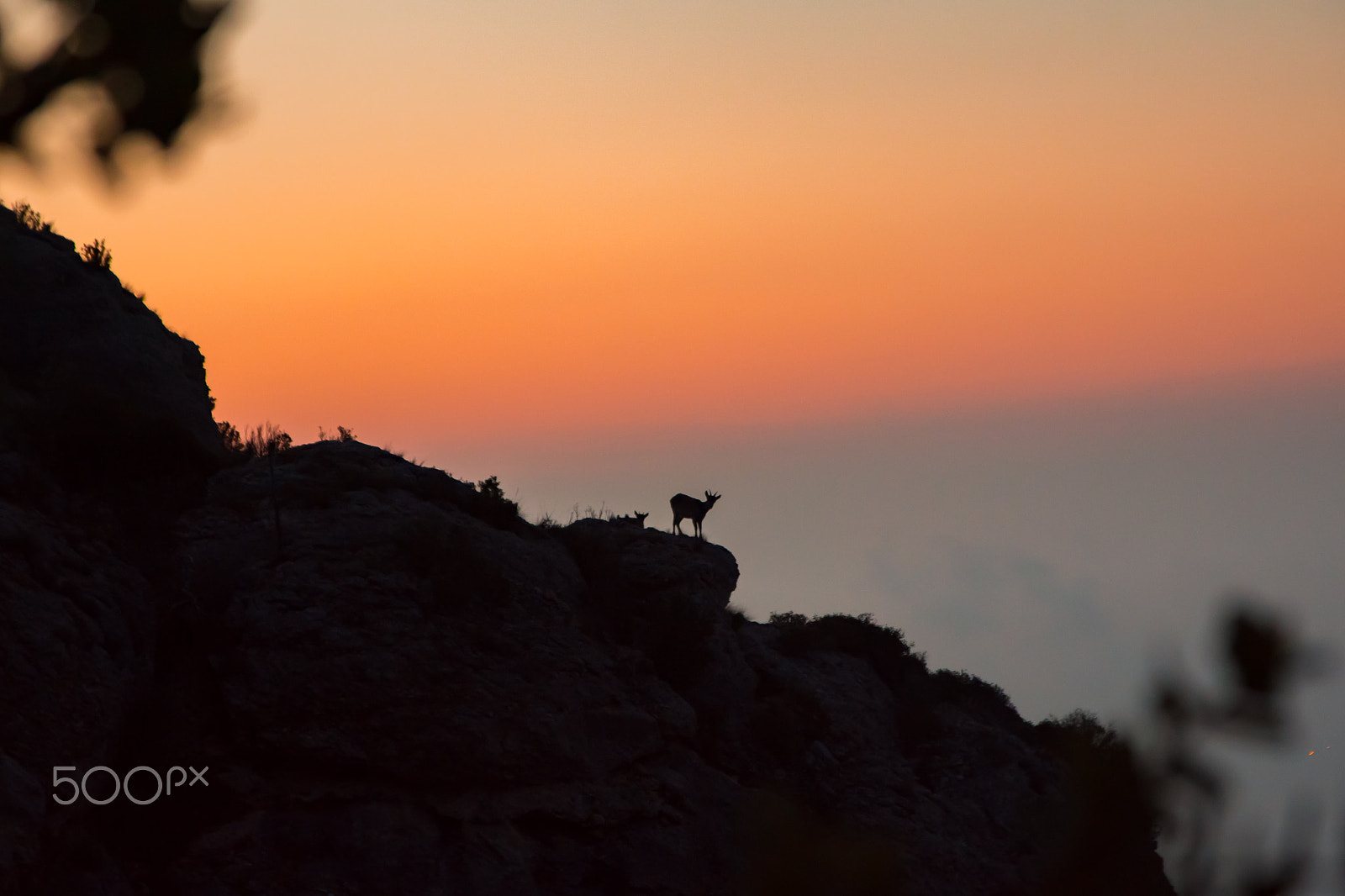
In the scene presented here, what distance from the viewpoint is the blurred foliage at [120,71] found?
13.6 feet

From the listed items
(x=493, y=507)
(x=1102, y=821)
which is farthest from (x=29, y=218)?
(x=1102, y=821)

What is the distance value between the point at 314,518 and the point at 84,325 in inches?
235

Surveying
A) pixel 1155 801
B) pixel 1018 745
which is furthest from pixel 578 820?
pixel 1155 801

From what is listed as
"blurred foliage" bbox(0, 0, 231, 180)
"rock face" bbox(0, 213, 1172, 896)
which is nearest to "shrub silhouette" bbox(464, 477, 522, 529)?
"rock face" bbox(0, 213, 1172, 896)

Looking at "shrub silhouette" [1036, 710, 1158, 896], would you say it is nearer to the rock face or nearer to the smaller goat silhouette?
the rock face

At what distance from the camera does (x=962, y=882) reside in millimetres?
20609

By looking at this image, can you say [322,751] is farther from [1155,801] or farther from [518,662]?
[1155,801]

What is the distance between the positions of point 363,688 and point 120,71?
44.9 feet

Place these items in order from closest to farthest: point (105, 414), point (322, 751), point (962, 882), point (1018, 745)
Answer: point (322, 751)
point (105, 414)
point (962, 882)
point (1018, 745)

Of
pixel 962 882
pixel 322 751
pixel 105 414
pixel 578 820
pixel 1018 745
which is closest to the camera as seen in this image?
pixel 322 751

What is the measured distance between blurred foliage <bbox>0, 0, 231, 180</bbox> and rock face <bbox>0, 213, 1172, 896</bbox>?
10.6 m

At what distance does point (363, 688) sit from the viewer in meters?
16.9

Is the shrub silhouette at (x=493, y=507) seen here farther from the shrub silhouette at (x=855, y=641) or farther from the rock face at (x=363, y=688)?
the shrub silhouette at (x=855, y=641)

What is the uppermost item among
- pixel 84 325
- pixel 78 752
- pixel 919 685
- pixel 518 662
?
pixel 84 325
